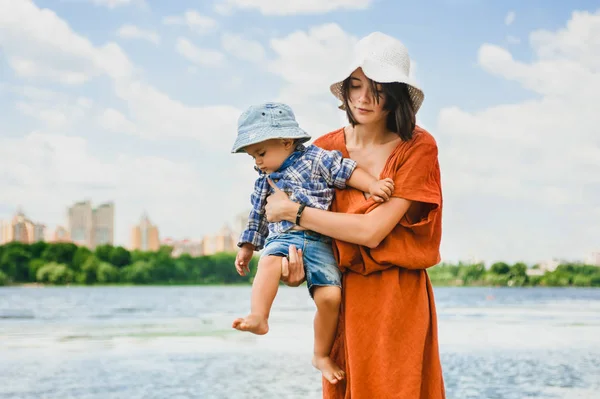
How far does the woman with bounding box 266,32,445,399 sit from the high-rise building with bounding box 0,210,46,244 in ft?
263

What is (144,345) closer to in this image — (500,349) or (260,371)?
(260,371)

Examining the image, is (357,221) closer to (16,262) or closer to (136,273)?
(16,262)

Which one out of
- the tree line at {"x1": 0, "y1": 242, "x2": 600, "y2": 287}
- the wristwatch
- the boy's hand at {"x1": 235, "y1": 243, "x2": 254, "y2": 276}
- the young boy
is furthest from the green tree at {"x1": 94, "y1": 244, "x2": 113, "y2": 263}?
the wristwatch

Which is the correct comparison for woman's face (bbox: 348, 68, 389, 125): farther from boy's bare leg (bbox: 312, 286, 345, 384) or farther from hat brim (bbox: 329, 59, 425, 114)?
boy's bare leg (bbox: 312, 286, 345, 384)

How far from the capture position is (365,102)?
294cm

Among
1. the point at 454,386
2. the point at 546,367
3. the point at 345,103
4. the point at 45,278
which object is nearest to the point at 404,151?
the point at 345,103

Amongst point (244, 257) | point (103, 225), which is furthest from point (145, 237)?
point (244, 257)

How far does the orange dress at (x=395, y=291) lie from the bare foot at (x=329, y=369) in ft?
0.18

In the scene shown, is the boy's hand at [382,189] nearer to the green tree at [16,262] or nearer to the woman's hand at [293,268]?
the woman's hand at [293,268]

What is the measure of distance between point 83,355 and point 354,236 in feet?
59.7

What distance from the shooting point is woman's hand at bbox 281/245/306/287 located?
116 inches

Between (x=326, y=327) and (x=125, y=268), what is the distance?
73800mm

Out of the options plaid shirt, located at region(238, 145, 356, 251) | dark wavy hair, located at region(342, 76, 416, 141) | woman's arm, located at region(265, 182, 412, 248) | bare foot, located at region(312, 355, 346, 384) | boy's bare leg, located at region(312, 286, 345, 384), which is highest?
dark wavy hair, located at region(342, 76, 416, 141)

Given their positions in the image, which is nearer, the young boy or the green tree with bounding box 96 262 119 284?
the young boy
